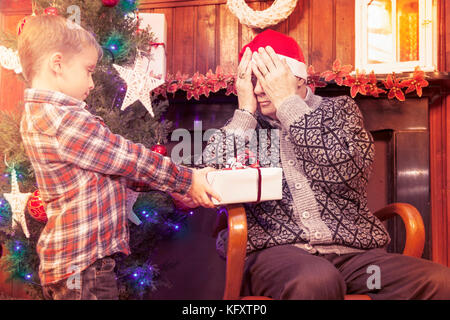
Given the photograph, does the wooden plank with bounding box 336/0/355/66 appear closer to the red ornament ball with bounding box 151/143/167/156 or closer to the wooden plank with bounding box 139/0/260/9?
the wooden plank with bounding box 139/0/260/9

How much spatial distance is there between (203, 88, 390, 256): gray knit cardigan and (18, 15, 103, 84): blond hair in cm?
69

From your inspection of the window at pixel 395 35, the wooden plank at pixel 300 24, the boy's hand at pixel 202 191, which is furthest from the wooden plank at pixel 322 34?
the boy's hand at pixel 202 191

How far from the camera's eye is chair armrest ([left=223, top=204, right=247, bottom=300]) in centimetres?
108

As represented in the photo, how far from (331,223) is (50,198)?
874mm

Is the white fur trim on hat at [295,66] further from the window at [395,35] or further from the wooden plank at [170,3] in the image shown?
the wooden plank at [170,3]

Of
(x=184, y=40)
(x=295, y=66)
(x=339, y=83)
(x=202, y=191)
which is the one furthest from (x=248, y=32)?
(x=202, y=191)

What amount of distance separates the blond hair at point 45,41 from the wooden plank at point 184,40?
1.27 metres

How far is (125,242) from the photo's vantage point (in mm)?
1128

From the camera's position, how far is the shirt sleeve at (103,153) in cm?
101

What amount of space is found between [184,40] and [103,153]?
1.51 metres

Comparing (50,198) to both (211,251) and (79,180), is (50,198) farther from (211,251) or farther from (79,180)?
(211,251)

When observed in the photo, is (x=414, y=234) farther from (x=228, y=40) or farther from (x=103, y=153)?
(x=228, y=40)

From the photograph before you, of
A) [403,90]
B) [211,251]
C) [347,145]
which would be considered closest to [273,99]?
[347,145]

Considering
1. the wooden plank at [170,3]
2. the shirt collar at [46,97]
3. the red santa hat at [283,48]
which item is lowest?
the shirt collar at [46,97]
